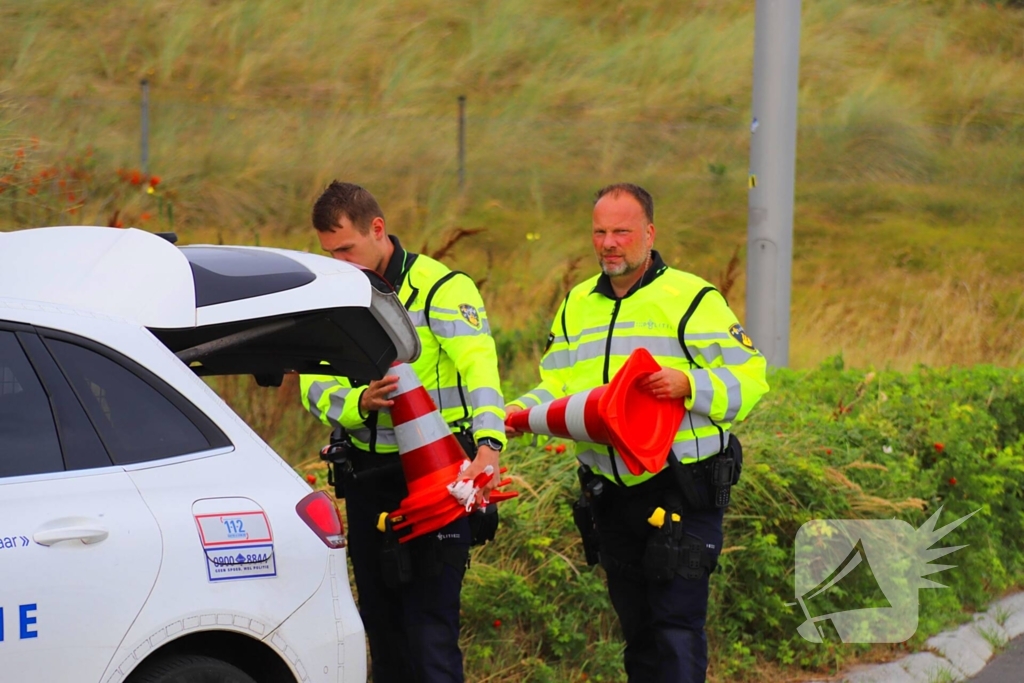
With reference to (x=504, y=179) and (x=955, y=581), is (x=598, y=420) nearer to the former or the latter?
(x=955, y=581)

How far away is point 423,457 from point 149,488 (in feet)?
3.73

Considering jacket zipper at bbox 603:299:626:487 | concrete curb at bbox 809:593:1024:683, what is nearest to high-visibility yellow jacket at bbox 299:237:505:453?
jacket zipper at bbox 603:299:626:487

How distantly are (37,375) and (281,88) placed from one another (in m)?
19.9

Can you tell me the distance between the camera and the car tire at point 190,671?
3268 mm

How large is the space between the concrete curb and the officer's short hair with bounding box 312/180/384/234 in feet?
9.96

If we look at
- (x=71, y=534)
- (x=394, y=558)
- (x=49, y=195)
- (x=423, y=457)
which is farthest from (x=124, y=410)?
(x=49, y=195)

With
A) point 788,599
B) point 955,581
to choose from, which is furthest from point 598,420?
point 955,581

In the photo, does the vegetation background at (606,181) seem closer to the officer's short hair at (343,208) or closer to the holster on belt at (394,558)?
the holster on belt at (394,558)

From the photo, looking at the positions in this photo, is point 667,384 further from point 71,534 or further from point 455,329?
point 71,534

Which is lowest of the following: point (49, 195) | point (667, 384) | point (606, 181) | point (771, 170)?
point (667, 384)

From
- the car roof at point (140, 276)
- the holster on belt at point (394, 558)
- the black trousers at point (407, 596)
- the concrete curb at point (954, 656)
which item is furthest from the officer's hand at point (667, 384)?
the concrete curb at point (954, 656)

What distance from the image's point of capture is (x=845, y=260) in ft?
64.1

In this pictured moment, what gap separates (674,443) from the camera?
15.0ft

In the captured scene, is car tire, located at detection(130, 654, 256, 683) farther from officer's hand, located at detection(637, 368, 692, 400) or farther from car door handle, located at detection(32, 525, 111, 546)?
officer's hand, located at detection(637, 368, 692, 400)
